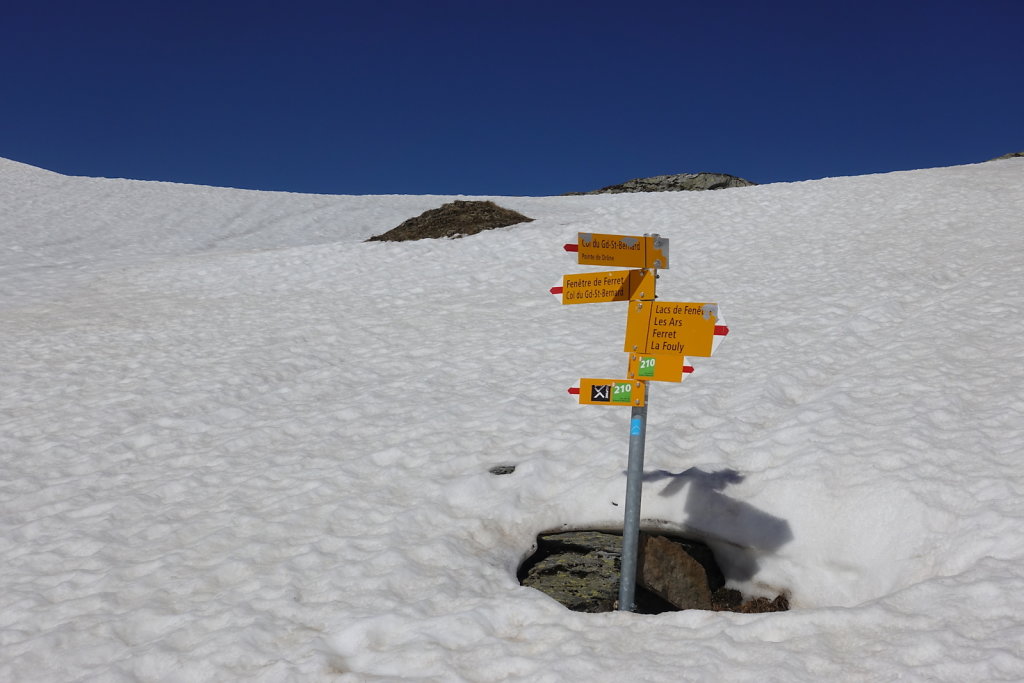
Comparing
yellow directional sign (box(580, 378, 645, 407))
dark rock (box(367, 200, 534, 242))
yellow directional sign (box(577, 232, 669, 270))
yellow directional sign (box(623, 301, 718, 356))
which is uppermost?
dark rock (box(367, 200, 534, 242))

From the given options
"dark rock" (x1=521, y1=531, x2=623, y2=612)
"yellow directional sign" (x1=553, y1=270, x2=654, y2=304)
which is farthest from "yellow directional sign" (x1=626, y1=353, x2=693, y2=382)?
"dark rock" (x1=521, y1=531, x2=623, y2=612)

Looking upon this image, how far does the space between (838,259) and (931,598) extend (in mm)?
11527

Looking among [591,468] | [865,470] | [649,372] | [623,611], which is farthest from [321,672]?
[865,470]

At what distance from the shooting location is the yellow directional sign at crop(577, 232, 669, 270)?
5.31 m

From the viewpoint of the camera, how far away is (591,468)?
755cm

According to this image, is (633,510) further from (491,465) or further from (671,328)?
(491,465)

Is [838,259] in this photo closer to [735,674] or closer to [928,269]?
[928,269]

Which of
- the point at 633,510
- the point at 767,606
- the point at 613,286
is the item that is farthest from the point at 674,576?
the point at 613,286

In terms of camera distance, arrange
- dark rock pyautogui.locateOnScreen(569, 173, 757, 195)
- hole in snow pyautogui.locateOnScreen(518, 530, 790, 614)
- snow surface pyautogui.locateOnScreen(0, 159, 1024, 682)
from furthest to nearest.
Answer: dark rock pyautogui.locateOnScreen(569, 173, 757, 195)
hole in snow pyautogui.locateOnScreen(518, 530, 790, 614)
snow surface pyautogui.locateOnScreen(0, 159, 1024, 682)

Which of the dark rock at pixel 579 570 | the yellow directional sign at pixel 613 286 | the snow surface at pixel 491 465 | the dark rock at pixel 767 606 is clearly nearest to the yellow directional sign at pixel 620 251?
the yellow directional sign at pixel 613 286

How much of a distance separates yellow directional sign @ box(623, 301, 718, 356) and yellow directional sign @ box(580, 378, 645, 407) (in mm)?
266

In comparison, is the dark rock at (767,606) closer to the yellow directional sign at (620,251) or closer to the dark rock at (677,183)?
the yellow directional sign at (620,251)

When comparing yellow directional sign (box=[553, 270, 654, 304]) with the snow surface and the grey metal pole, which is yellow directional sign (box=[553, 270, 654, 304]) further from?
the snow surface

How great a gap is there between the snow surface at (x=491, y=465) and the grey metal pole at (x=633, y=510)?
0.22 meters
